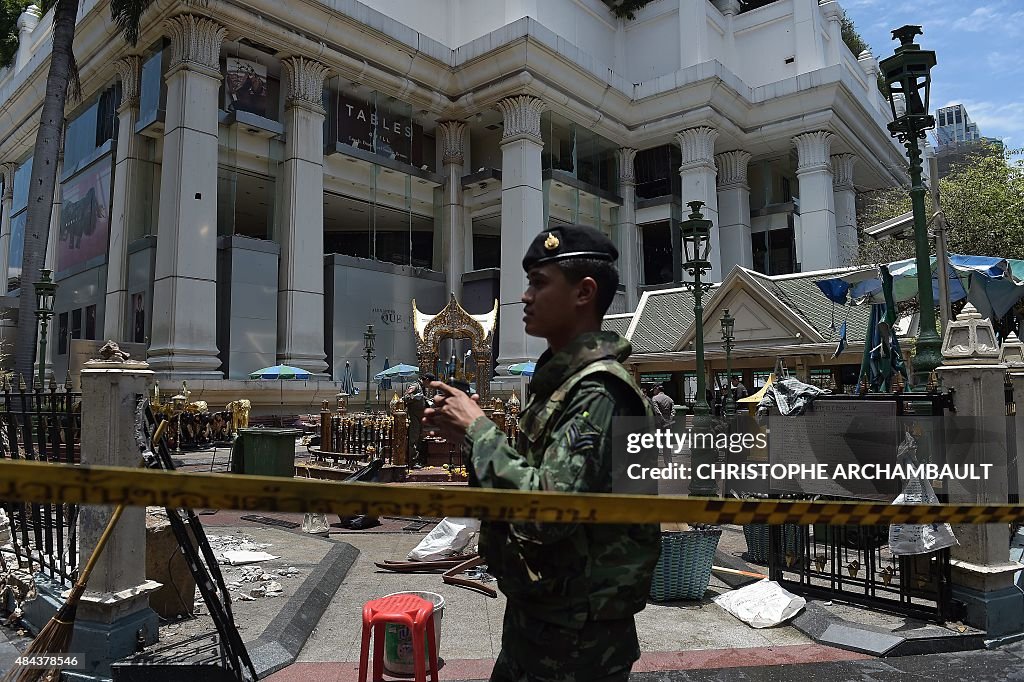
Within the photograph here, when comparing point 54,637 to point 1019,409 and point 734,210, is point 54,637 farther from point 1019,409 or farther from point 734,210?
point 734,210

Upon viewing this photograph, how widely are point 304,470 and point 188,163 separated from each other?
1325cm

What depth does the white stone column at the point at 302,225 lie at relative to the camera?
23359 millimetres

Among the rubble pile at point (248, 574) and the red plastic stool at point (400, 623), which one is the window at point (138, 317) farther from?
→ the red plastic stool at point (400, 623)

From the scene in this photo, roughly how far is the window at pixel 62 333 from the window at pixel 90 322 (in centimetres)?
263

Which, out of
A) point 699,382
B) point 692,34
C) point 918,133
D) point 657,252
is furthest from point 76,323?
point 692,34

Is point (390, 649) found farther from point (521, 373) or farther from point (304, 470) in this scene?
point (521, 373)

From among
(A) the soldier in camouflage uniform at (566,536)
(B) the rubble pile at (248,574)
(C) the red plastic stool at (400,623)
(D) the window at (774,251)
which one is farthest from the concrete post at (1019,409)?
(D) the window at (774,251)

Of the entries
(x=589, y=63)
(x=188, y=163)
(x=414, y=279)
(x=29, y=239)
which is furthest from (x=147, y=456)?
(x=589, y=63)

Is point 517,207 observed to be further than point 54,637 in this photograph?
Yes

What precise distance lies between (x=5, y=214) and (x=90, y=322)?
690 inches

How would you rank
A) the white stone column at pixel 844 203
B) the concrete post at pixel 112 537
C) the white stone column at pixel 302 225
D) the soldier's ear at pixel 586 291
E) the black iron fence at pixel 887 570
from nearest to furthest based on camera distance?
the soldier's ear at pixel 586 291 → the concrete post at pixel 112 537 → the black iron fence at pixel 887 570 → the white stone column at pixel 302 225 → the white stone column at pixel 844 203

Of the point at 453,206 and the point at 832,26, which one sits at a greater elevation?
the point at 832,26

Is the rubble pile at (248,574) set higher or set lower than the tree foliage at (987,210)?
lower

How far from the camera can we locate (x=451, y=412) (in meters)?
2.08
